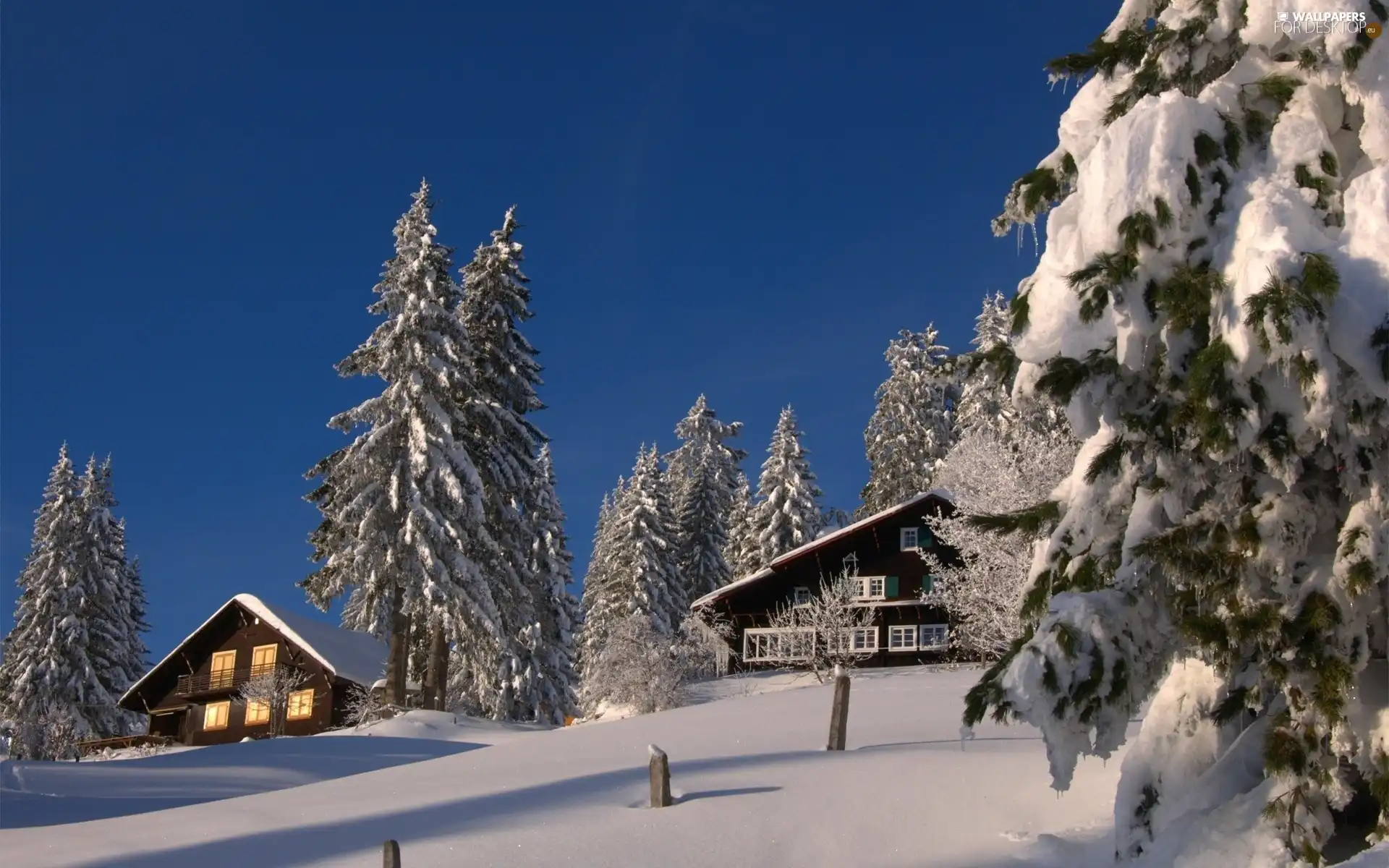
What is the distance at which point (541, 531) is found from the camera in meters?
49.5

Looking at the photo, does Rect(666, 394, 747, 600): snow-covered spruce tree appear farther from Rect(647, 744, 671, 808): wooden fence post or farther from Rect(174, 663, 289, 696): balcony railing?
Rect(647, 744, 671, 808): wooden fence post

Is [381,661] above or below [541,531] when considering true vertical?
A: below

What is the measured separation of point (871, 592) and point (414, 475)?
932 inches

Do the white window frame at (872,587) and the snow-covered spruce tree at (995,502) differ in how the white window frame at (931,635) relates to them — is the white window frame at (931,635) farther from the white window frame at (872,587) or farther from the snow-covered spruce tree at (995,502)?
the snow-covered spruce tree at (995,502)

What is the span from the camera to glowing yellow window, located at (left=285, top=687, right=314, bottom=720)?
46.3 m

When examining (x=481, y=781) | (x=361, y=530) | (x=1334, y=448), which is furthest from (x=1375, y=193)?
(x=361, y=530)

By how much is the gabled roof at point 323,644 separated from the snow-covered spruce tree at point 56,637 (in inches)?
83.7

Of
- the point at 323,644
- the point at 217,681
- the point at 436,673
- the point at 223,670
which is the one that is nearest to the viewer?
the point at 436,673

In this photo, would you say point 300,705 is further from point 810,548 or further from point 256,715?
point 810,548

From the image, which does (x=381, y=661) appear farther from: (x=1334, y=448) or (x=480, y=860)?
(x=1334, y=448)

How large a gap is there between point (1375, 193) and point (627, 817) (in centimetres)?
1023

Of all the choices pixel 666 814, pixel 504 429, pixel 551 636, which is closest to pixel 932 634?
pixel 551 636

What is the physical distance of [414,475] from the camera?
3644cm

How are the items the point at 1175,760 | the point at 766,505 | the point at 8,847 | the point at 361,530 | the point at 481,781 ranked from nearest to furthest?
the point at 1175,760 < the point at 8,847 < the point at 481,781 < the point at 361,530 < the point at 766,505
